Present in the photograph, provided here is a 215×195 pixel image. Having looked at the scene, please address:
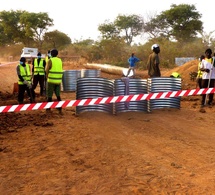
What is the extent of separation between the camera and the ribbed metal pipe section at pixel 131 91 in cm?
892

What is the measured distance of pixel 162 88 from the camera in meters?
9.39

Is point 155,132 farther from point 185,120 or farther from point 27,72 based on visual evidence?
point 27,72

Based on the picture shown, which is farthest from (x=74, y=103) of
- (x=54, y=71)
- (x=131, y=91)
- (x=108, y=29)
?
(x=108, y=29)

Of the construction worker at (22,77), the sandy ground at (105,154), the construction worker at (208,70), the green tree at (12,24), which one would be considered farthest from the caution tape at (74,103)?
the green tree at (12,24)

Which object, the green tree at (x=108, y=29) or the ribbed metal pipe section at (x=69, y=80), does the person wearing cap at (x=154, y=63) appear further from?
the green tree at (x=108, y=29)

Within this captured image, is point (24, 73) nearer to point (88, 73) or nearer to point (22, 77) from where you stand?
point (22, 77)

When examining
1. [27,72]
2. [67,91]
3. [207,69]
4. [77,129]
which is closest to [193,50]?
[67,91]

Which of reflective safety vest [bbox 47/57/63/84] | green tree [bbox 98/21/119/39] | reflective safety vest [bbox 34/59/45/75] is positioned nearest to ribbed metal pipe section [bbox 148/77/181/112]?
reflective safety vest [bbox 47/57/63/84]

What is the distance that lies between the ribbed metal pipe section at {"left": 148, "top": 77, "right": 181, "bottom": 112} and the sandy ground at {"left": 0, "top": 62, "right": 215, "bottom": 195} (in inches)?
26.2

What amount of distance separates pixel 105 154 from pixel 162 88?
4190 millimetres

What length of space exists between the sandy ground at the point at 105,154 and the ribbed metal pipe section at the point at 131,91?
25 centimetres

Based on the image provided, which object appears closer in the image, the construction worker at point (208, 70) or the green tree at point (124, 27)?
the construction worker at point (208, 70)

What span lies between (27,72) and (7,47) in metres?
51.7

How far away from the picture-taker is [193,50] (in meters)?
33.0
